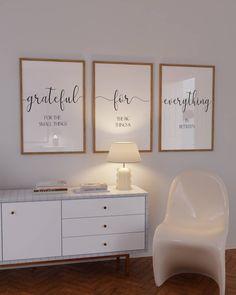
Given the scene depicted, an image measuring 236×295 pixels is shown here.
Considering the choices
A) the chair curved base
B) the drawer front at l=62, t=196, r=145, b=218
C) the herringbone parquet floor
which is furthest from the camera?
the drawer front at l=62, t=196, r=145, b=218

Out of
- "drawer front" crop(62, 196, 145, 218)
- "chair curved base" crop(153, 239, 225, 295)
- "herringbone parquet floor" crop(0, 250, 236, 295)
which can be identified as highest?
"drawer front" crop(62, 196, 145, 218)

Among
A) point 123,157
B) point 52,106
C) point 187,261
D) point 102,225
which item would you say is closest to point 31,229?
point 102,225

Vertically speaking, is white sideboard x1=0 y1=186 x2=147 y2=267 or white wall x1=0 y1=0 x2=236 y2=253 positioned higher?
white wall x1=0 y1=0 x2=236 y2=253

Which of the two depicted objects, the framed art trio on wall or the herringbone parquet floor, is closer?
the herringbone parquet floor

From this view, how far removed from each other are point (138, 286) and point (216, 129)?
1760 millimetres

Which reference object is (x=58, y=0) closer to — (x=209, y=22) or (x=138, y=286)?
(x=209, y=22)

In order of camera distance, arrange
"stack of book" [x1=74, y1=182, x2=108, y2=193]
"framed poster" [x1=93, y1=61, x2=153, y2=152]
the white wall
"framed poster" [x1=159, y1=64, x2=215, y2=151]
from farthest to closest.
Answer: "framed poster" [x1=159, y1=64, x2=215, y2=151] → "framed poster" [x1=93, y1=61, x2=153, y2=152] → the white wall → "stack of book" [x1=74, y1=182, x2=108, y2=193]

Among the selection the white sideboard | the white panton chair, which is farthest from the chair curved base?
the white sideboard

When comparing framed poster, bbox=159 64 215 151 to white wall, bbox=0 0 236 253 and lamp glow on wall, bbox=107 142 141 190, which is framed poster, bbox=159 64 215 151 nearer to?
white wall, bbox=0 0 236 253

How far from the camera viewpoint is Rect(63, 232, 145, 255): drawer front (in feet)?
10.1

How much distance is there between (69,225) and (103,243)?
1.10 feet

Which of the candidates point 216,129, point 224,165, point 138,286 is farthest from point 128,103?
point 138,286

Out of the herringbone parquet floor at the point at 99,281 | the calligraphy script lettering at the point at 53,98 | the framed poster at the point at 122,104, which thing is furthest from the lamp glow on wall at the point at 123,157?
the herringbone parquet floor at the point at 99,281

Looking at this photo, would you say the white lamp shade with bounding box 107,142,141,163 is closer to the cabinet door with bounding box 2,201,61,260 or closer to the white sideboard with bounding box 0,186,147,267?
the white sideboard with bounding box 0,186,147,267
